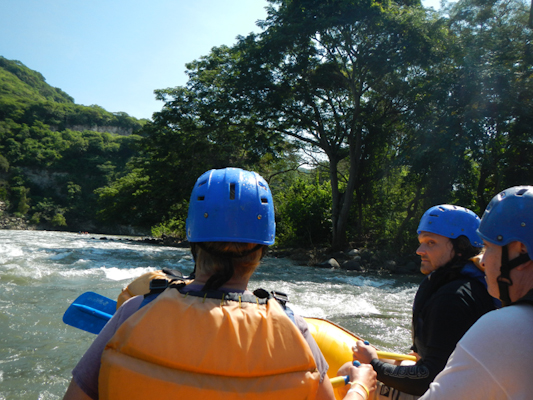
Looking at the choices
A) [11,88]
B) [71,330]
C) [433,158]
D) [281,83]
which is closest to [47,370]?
[71,330]

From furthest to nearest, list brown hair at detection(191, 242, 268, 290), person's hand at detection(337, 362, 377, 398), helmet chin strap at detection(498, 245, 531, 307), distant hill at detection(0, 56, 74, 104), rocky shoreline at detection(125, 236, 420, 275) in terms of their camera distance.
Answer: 1. distant hill at detection(0, 56, 74, 104)
2. rocky shoreline at detection(125, 236, 420, 275)
3. person's hand at detection(337, 362, 377, 398)
4. brown hair at detection(191, 242, 268, 290)
5. helmet chin strap at detection(498, 245, 531, 307)

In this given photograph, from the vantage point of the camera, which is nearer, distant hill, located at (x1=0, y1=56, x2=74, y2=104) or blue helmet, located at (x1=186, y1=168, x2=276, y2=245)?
blue helmet, located at (x1=186, y1=168, x2=276, y2=245)

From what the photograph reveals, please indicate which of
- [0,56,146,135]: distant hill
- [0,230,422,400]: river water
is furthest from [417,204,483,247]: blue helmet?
[0,56,146,135]: distant hill

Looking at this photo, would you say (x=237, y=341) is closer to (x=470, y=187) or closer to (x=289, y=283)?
(x=289, y=283)

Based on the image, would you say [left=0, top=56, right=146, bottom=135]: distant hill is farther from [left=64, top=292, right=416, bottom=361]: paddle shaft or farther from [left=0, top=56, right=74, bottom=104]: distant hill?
[left=64, top=292, right=416, bottom=361]: paddle shaft

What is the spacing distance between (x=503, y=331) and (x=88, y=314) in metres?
2.13

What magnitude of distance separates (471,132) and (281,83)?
761 cm

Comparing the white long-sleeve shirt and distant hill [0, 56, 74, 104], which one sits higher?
distant hill [0, 56, 74, 104]

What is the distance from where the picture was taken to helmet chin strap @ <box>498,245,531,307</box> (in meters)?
1.18

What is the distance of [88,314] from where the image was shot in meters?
2.28

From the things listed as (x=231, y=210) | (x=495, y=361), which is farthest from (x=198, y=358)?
(x=495, y=361)

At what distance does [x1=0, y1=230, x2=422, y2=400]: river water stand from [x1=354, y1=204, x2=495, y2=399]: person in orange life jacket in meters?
2.79

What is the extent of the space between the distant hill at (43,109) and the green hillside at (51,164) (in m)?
0.19

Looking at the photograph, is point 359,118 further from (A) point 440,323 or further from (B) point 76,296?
(A) point 440,323
